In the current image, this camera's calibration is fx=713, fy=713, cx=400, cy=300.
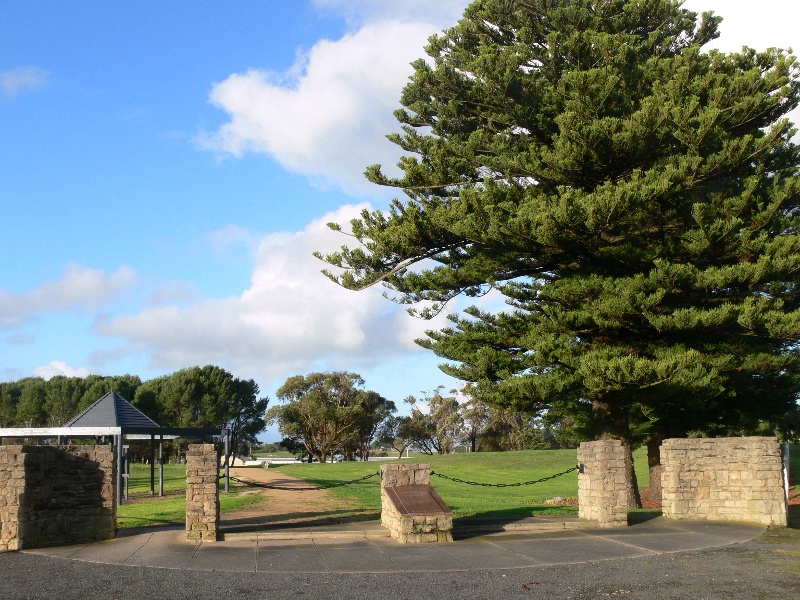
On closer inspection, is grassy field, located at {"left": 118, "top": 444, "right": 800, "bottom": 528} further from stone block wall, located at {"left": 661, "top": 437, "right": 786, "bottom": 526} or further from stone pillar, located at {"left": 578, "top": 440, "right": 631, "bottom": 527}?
stone pillar, located at {"left": 578, "top": 440, "right": 631, "bottom": 527}

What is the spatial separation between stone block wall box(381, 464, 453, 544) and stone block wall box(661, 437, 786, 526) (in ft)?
17.1

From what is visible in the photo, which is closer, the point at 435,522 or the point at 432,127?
the point at 435,522

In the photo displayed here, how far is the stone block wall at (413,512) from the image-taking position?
37.9 feet

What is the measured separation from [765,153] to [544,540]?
11.6 metres

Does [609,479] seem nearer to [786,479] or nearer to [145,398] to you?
[786,479]

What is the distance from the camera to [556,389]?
16594 millimetres

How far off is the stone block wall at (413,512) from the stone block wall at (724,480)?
5.20 meters

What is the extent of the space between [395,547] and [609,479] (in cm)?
446

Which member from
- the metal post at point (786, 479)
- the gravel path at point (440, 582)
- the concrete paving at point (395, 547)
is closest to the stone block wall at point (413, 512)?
the concrete paving at point (395, 547)

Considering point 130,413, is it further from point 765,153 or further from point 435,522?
point 765,153

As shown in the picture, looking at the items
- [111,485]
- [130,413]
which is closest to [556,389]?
[111,485]

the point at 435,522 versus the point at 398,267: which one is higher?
the point at 398,267

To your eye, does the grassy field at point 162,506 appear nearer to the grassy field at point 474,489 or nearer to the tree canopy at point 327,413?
the grassy field at point 474,489

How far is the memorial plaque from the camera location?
11.7 meters
